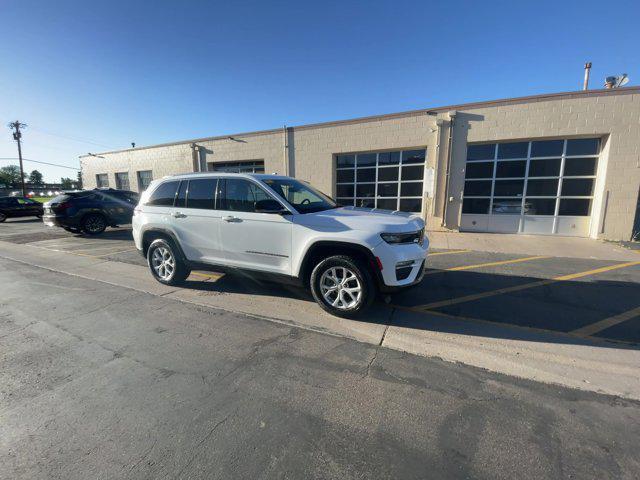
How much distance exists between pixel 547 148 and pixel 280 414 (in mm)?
12801

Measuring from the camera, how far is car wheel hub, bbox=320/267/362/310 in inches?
149

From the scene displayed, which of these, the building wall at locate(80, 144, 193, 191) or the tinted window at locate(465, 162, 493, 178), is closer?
the tinted window at locate(465, 162, 493, 178)

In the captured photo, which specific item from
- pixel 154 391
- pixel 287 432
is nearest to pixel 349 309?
pixel 287 432

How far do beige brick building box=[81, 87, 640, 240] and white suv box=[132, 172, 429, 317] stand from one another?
24.7 feet

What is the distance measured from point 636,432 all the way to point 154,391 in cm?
365

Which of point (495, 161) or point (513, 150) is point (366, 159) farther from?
point (513, 150)

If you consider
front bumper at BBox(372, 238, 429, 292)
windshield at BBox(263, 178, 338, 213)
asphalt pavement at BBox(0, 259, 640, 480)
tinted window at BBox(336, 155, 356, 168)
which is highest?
tinted window at BBox(336, 155, 356, 168)

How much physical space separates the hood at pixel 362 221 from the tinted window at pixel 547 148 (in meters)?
9.67

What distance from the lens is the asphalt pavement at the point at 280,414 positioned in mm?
1841

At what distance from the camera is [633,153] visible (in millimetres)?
9609

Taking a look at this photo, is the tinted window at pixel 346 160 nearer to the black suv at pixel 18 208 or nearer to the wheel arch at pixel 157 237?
the wheel arch at pixel 157 237

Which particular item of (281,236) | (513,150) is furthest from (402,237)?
(513,150)

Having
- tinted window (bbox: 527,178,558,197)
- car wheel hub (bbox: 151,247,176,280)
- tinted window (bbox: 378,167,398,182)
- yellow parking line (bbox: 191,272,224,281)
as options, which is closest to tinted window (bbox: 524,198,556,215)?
tinted window (bbox: 527,178,558,197)

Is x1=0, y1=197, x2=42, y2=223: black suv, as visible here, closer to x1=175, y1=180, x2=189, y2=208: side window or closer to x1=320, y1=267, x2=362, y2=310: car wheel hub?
x1=175, y1=180, x2=189, y2=208: side window
